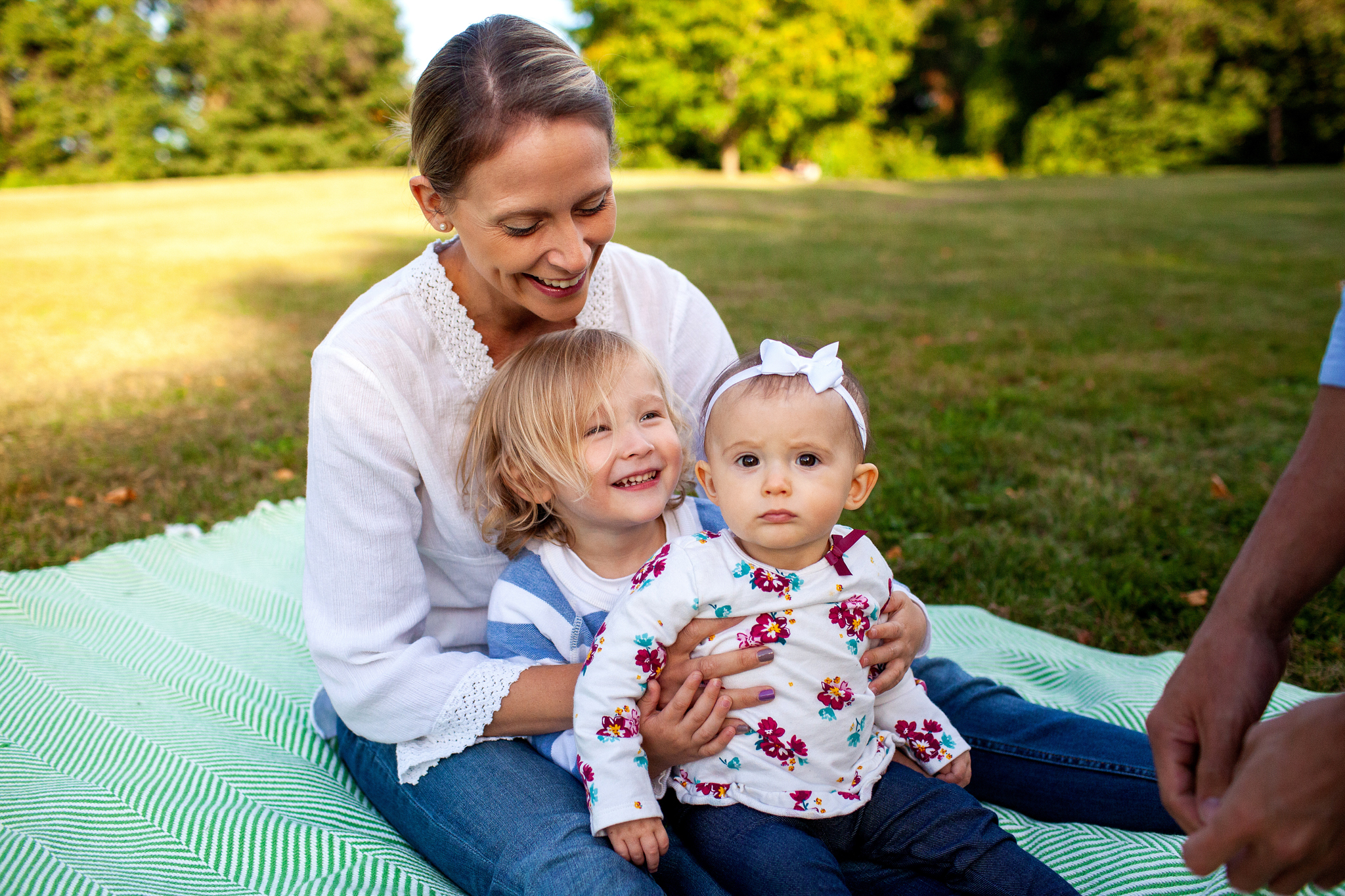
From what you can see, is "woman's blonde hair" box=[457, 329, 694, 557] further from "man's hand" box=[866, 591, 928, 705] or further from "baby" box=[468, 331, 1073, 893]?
"man's hand" box=[866, 591, 928, 705]

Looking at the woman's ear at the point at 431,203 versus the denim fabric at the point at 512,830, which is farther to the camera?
the woman's ear at the point at 431,203

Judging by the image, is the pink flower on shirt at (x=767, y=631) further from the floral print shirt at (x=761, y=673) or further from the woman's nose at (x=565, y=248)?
the woman's nose at (x=565, y=248)

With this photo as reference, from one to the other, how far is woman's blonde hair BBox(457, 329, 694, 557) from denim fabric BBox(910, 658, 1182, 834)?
3.24ft

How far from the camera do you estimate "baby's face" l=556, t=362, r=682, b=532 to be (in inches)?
80.7

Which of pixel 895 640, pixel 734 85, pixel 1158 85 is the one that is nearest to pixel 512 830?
pixel 895 640

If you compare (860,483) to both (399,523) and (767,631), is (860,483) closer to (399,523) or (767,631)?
(767,631)

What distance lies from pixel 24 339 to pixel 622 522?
297 inches

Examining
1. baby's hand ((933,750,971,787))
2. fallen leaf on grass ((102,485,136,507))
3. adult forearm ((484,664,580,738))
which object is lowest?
fallen leaf on grass ((102,485,136,507))

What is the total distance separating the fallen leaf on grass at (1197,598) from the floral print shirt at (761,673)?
205cm

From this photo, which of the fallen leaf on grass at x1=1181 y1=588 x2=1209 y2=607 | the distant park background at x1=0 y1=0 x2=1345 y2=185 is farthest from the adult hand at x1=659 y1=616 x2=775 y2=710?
the distant park background at x1=0 y1=0 x2=1345 y2=185

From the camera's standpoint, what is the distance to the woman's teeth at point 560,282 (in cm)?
212

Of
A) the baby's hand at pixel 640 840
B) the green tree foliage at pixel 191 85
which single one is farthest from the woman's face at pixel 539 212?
the green tree foliage at pixel 191 85

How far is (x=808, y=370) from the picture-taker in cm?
183

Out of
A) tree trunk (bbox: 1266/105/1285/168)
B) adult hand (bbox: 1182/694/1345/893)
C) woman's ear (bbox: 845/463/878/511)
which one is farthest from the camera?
tree trunk (bbox: 1266/105/1285/168)
